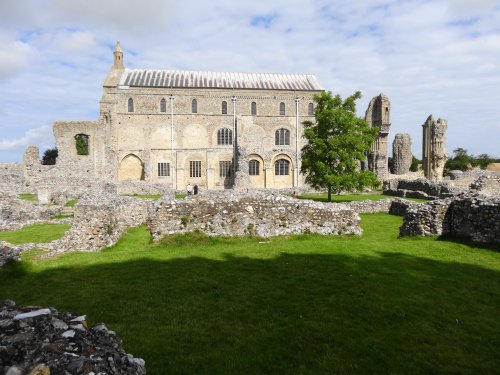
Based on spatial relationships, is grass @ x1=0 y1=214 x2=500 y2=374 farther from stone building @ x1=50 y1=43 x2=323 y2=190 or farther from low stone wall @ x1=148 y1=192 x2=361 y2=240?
stone building @ x1=50 y1=43 x2=323 y2=190

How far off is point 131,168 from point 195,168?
824 centimetres

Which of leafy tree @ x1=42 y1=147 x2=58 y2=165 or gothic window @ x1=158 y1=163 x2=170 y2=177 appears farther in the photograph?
leafy tree @ x1=42 y1=147 x2=58 y2=165

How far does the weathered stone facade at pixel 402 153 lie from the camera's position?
166ft

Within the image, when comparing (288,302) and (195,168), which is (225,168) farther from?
(288,302)

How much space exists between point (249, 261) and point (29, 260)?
6199 millimetres

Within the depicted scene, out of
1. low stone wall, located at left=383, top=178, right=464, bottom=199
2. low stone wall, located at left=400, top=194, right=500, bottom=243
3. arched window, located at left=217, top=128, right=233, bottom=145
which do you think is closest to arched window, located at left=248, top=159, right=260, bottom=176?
arched window, located at left=217, top=128, right=233, bottom=145

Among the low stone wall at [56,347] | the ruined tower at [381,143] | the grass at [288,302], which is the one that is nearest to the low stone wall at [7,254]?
the grass at [288,302]

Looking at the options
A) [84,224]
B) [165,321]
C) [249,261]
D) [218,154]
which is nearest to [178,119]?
[218,154]

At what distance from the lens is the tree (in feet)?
77.9

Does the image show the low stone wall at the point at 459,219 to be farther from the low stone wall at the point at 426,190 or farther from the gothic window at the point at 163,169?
the gothic window at the point at 163,169

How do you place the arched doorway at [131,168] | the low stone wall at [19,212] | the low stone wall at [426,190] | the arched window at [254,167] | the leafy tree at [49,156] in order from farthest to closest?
the leafy tree at [49,156] < the arched window at [254,167] < the arched doorway at [131,168] < the low stone wall at [426,190] < the low stone wall at [19,212]

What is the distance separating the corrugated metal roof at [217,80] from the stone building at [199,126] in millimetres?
140

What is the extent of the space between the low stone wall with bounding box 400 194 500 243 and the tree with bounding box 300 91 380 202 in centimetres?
1030

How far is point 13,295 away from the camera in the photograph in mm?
7254
